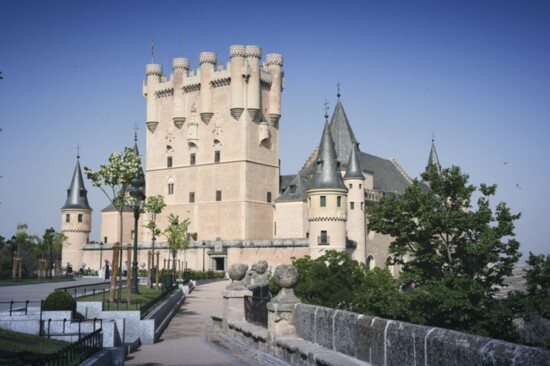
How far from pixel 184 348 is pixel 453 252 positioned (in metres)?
22.2

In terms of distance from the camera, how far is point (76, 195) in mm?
74312

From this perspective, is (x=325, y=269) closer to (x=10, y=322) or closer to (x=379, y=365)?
(x=10, y=322)

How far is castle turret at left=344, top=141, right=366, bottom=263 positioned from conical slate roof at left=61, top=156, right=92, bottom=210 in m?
30.5

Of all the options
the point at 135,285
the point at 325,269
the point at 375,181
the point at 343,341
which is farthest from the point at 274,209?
the point at 343,341

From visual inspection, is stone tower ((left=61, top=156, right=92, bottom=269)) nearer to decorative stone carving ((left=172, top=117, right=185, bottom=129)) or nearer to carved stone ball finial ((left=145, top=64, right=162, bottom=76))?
decorative stone carving ((left=172, top=117, right=185, bottom=129))

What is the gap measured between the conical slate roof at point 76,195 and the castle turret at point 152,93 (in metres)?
9.51

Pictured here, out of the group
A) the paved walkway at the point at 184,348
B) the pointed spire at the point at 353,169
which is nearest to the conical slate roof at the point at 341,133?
the pointed spire at the point at 353,169

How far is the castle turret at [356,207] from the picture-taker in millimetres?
61719

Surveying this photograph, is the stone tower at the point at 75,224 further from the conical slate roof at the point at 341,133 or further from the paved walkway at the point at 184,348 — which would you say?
the paved walkway at the point at 184,348

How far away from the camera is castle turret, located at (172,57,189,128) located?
236 feet

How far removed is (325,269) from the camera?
34719mm

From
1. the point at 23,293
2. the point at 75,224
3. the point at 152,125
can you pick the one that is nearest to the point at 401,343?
the point at 23,293

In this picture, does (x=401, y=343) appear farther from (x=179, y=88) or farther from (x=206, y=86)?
(x=179, y=88)

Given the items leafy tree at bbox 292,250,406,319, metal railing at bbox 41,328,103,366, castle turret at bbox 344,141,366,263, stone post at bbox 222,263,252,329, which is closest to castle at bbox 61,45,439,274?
castle turret at bbox 344,141,366,263
